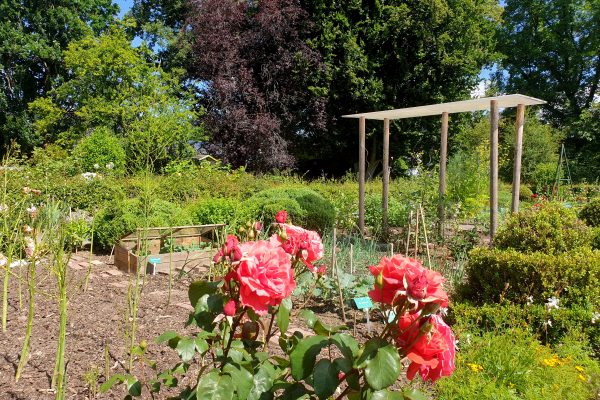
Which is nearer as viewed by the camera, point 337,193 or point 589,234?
point 589,234

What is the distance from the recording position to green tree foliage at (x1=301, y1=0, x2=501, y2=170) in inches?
659

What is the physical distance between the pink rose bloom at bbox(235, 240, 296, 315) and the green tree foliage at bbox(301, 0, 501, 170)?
52.3 feet

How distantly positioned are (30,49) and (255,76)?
37.8ft

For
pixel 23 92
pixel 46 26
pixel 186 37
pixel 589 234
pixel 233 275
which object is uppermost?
pixel 46 26

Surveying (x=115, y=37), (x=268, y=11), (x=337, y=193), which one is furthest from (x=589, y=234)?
(x=115, y=37)

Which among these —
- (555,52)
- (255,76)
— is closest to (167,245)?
(255,76)

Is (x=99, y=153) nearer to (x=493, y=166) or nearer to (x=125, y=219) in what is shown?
(x=125, y=219)

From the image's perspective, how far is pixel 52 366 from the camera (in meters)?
2.50

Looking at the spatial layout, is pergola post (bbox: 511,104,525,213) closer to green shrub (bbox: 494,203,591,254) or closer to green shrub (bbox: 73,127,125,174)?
green shrub (bbox: 494,203,591,254)

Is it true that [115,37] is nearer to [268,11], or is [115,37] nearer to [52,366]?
[268,11]

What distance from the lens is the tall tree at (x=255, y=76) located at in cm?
1603

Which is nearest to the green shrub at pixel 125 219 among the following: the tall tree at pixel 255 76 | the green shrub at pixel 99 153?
the green shrub at pixel 99 153

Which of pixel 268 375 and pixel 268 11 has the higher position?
pixel 268 11

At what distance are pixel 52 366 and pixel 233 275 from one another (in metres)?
1.90
